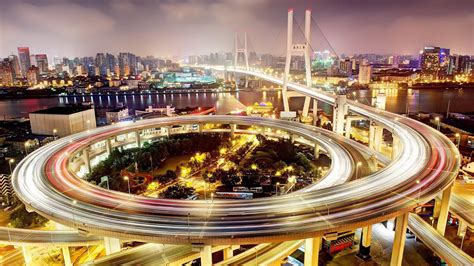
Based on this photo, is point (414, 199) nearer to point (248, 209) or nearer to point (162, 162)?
point (248, 209)

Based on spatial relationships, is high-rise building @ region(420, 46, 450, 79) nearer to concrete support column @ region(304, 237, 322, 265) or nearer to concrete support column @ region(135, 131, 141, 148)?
concrete support column @ region(135, 131, 141, 148)

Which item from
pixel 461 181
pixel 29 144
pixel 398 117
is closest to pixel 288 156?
pixel 398 117

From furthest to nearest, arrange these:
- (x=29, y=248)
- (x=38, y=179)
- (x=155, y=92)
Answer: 1. (x=155, y=92)
2. (x=38, y=179)
3. (x=29, y=248)

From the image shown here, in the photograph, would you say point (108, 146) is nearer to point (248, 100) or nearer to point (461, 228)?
point (461, 228)

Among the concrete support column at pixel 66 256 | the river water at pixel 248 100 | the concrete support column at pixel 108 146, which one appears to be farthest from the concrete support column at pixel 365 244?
the river water at pixel 248 100

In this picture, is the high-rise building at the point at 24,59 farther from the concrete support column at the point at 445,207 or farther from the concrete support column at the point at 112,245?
the concrete support column at the point at 445,207

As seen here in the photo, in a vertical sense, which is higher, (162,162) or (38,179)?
(38,179)

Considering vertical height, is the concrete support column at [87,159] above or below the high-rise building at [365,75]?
below
